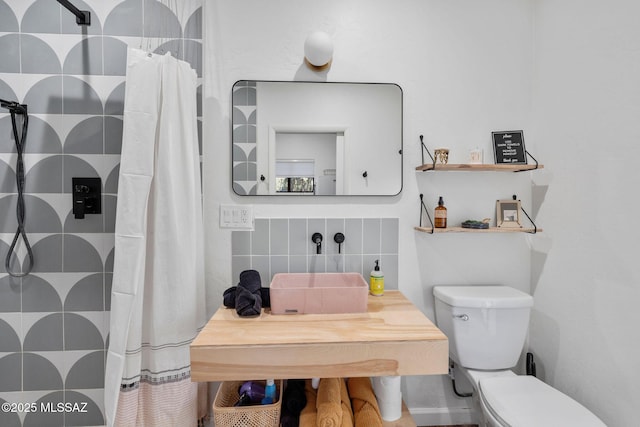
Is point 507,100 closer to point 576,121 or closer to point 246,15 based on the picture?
point 576,121

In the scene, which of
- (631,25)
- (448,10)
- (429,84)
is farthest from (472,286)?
(448,10)

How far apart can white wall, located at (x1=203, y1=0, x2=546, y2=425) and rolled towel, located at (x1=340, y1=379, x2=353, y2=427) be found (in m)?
0.48

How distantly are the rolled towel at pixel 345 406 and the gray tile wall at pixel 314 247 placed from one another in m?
0.54

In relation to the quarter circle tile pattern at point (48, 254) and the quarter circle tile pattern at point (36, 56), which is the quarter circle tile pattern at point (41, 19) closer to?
the quarter circle tile pattern at point (36, 56)

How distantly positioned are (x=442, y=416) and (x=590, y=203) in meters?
1.33

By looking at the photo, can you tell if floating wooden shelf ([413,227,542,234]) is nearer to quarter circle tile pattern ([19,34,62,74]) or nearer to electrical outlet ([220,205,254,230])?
electrical outlet ([220,205,254,230])

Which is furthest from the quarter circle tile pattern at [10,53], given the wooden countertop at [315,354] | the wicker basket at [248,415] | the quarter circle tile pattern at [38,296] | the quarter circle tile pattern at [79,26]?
the wicker basket at [248,415]

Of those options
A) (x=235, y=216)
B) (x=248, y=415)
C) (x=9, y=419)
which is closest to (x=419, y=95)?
(x=235, y=216)

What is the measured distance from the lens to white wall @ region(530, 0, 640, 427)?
4.01 feet

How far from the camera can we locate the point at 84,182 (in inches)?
62.5

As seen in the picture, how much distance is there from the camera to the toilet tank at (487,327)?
1483 millimetres

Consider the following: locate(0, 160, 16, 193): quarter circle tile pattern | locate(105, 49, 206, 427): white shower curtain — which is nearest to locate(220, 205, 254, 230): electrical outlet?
locate(105, 49, 206, 427): white shower curtain

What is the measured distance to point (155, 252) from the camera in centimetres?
138

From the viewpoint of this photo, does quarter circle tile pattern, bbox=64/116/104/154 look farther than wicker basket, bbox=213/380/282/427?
Yes
